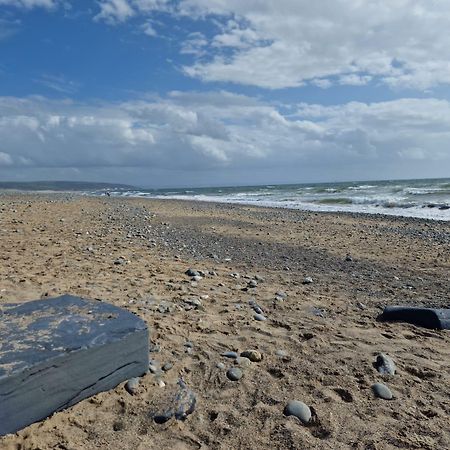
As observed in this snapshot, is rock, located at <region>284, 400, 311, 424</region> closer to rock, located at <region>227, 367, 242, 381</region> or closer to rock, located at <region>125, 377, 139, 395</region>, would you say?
rock, located at <region>227, 367, 242, 381</region>

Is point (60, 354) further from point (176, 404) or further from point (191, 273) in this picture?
point (191, 273)

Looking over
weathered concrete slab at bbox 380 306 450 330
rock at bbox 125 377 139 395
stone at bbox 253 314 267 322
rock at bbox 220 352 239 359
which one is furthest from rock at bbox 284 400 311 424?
weathered concrete slab at bbox 380 306 450 330

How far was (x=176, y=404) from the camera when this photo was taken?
286 centimetres

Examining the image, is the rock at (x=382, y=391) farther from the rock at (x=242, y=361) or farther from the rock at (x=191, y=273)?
the rock at (x=191, y=273)

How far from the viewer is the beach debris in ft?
8.95

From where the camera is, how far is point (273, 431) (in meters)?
2.60

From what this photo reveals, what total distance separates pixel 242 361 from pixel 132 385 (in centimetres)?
100

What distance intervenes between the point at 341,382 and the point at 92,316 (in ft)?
6.96

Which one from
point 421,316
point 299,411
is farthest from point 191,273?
point 299,411

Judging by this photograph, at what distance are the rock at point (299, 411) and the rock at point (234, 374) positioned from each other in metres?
0.53

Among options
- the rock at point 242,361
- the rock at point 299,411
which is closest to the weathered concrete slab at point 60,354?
Answer: the rock at point 242,361

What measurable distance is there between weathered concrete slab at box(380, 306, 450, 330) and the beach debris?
2.84 m

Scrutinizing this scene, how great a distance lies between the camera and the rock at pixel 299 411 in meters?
2.73

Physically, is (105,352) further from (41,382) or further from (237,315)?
(237,315)
